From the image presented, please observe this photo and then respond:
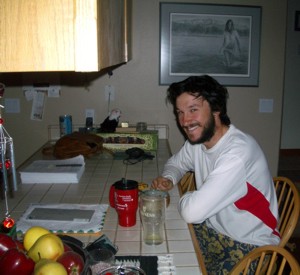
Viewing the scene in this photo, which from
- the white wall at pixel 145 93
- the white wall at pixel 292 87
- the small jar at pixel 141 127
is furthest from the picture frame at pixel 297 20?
the small jar at pixel 141 127

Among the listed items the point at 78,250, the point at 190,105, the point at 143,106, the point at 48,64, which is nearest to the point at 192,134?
the point at 190,105

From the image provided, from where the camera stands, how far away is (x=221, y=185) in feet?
4.77

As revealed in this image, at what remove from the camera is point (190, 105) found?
5.53 ft

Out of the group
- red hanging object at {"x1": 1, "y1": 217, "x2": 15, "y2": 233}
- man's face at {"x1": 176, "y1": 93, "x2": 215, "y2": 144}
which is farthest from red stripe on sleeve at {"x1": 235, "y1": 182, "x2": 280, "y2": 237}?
red hanging object at {"x1": 1, "y1": 217, "x2": 15, "y2": 233}

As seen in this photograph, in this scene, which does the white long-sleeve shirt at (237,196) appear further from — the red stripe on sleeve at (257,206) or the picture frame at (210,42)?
the picture frame at (210,42)

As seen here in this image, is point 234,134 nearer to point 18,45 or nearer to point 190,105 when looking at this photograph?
point 190,105

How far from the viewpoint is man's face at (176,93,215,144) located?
5.45 feet

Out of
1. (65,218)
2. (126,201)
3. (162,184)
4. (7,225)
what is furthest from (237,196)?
(7,225)

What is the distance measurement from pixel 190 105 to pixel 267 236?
2.25 feet

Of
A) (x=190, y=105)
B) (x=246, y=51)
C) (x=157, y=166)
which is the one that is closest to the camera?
(x=190, y=105)

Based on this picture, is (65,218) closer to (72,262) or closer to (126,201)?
(126,201)

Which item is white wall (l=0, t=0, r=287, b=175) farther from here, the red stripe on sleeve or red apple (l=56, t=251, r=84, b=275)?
red apple (l=56, t=251, r=84, b=275)

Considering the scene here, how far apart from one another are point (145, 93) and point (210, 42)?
2.23ft

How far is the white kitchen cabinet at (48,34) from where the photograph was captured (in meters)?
0.64
